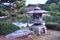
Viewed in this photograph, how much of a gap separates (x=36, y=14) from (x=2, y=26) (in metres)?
4.27

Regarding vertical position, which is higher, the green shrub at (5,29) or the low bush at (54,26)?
the green shrub at (5,29)

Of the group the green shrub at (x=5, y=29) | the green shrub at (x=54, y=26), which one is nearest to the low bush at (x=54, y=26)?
the green shrub at (x=54, y=26)

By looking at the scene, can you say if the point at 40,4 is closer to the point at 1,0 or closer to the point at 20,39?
the point at 1,0

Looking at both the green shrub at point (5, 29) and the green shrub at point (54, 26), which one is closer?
the green shrub at point (5, 29)

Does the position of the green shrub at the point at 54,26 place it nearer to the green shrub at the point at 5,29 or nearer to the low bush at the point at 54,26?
the low bush at the point at 54,26

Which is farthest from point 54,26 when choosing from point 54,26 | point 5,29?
point 5,29

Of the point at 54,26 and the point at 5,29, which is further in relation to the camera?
the point at 54,26

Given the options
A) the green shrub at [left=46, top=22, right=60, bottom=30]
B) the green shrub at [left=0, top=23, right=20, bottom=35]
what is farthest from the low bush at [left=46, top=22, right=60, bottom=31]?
the green shrub at [left=0, top=23, right=20, bottom=35]

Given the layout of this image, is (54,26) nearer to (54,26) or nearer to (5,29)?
(54,26)

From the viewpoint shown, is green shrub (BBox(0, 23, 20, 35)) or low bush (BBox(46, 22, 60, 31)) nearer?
green shrub (BBox(0, 23, 20, 35))

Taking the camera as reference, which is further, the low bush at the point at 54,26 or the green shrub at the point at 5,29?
the low bush at the point at 54,26

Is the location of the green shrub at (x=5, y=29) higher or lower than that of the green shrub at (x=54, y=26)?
higher

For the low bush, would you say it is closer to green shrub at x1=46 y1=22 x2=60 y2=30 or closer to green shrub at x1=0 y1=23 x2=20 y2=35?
green shrub at x1=46 y1=22 x2=60 y2=30

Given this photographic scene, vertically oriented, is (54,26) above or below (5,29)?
below
